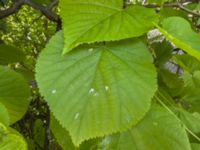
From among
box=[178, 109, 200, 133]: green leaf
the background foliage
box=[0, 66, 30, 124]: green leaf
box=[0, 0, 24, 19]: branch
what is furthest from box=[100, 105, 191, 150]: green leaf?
box=[0, 0, 24, 19]: branch

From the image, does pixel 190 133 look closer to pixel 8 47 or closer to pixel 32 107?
pixel 8 47

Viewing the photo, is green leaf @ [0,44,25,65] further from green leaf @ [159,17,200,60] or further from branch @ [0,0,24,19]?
green leaf @ [159,17,200,60]

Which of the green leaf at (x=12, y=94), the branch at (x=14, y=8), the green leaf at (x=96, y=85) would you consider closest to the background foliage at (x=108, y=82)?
the green leaf at (x=96, y=85)

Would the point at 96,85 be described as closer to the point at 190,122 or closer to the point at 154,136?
the point at 154,136

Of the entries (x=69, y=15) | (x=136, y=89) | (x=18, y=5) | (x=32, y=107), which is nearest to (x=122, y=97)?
(x=136, y=89)

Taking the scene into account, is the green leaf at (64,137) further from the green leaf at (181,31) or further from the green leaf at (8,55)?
the green leaf at (8,55)
